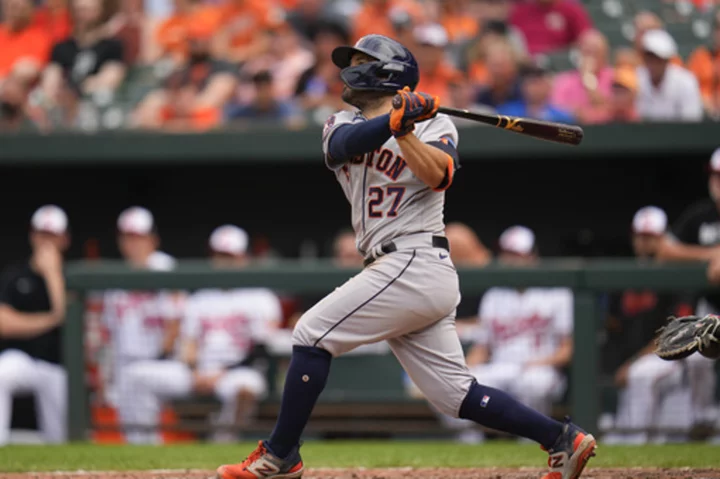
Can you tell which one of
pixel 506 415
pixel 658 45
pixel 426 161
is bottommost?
pixel 506 415

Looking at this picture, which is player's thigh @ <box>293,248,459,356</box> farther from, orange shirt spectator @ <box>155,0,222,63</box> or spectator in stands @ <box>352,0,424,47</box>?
orange shirt spectator @ <box>155,0,222,63</box>

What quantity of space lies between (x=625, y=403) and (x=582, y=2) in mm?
4409

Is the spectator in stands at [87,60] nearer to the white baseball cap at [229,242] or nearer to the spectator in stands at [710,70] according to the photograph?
the white baseball cap at [229,242]

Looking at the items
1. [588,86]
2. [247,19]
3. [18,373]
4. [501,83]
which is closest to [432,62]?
[501,83]

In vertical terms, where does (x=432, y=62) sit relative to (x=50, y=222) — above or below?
above

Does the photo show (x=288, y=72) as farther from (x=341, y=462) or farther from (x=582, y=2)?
(x=341, y=462)

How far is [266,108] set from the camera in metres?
8.74

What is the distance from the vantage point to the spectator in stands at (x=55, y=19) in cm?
Result: 1045

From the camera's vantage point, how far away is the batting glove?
3602mm

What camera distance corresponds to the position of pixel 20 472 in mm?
4910

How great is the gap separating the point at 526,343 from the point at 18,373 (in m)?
3.39

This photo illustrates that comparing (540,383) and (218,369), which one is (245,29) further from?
(540,383)

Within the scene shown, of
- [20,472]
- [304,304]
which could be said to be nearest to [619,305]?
[304,304]

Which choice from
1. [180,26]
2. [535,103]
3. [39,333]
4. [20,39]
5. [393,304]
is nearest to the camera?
[393,304]
